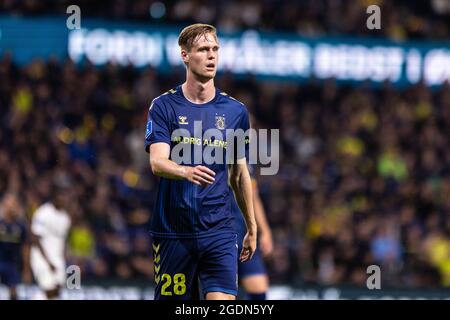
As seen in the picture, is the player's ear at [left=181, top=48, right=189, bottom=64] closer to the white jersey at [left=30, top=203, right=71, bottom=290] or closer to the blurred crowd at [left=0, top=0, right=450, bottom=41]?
the white jersey at [left=30, top=203, right=71, bottom=290]

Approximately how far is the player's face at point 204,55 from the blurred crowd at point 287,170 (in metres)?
7.66

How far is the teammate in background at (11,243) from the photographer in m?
13.6

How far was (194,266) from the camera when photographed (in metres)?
7.54

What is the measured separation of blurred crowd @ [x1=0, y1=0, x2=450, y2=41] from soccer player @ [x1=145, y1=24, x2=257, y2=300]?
437 inches

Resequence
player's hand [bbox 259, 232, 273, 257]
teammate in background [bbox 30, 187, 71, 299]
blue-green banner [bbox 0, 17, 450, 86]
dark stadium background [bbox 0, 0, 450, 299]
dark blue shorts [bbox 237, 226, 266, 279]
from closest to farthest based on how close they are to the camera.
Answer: dark blue shorts [bbox 237, 226, 266, 279]
player's hand [bbox 259, 232, 273, 257]
teammate in background [bbox 30, 187, 71, 299]
dark stadium background [bbox 0, 0, 450, 299]
blue-green banner [bbox 0, 17, 450, 86]

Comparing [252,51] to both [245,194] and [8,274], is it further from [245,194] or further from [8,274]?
[245,194]

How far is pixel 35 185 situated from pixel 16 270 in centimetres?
187

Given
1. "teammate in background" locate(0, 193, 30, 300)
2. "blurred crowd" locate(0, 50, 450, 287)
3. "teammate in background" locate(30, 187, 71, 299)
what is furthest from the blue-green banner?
"teammate in background" locate(0, 193, 30, 300)

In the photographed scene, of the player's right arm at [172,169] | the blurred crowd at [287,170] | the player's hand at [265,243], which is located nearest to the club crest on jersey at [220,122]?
the player's right arm at [172,169]

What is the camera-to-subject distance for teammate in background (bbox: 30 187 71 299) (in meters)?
13.7

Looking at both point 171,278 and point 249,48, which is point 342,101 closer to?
point 249,48

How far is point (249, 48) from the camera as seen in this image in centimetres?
1950
